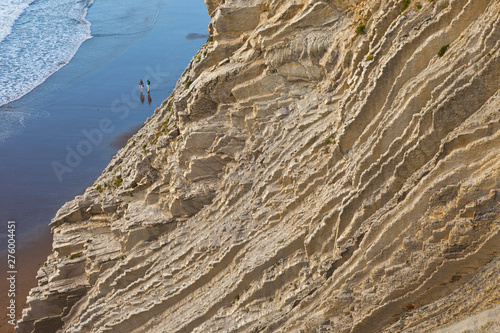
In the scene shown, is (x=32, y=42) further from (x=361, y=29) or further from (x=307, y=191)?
(x=307, y=191)

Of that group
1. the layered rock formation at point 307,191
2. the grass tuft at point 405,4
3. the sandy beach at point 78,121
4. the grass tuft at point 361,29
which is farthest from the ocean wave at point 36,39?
the grass tuft at point 405,4

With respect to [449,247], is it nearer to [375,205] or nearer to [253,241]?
[375,205]

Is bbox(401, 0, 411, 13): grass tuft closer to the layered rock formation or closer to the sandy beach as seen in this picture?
the layered rock formation

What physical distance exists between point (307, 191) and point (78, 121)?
2305 cm

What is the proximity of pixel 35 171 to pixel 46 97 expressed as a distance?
8.92 m

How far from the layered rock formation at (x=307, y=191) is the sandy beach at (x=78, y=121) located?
6.07 meters

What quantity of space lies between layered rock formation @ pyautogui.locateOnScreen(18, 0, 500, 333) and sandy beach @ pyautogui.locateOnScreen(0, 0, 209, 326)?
19.9 feet

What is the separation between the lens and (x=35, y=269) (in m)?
24.3

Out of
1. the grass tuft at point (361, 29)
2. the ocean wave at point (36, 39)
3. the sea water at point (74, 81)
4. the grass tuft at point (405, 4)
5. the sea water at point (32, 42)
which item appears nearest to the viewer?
the grass tuft at point (405, 4)

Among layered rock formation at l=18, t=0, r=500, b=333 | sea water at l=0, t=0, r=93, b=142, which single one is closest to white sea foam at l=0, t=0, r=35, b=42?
sea water at l=0, t=0, r=93, b=142

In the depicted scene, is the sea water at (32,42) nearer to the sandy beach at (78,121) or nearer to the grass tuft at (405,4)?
the sandy beach at (78,121)

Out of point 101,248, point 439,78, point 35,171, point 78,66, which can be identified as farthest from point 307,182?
point 78,66

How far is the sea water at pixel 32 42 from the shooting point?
38.2 meters

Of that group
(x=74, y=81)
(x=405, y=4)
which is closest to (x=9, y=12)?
(x=74, y=81)
